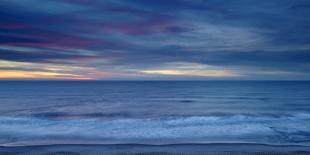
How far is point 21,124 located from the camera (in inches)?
746

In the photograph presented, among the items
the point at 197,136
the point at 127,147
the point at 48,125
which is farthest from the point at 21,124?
the point at 197,136

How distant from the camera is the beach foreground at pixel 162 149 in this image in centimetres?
1071

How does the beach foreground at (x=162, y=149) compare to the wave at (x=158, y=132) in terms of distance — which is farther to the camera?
the wave at (x=158, y=132)

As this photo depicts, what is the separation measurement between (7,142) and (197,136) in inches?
449

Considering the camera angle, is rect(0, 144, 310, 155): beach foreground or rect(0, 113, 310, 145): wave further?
rect(0, 113, 310, 145): wave

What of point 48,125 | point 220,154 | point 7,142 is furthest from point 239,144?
point 48,125

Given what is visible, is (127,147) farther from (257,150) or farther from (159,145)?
(257,150)

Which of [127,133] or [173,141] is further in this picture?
[127,133]

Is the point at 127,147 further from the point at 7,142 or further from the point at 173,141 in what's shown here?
the point at 7,142

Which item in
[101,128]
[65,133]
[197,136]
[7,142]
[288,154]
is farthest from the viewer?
[101,128]

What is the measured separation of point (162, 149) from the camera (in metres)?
11.4

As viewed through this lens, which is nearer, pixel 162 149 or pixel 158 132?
pixel 162 149

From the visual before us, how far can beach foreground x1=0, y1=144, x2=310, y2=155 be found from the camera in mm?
10711

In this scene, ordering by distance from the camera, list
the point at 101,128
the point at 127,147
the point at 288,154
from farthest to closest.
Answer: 1. the point at 101,128
2. the point at 127,147
3. the point at 288,154
